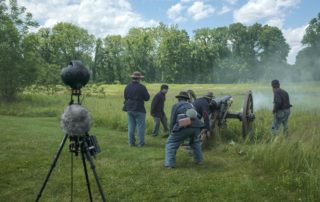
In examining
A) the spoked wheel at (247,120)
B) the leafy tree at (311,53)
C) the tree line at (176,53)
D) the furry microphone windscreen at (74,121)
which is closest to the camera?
the furry microphone windscreen at (74,121)

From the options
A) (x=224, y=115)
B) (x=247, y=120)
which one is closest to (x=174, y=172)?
(x=224, y=115)

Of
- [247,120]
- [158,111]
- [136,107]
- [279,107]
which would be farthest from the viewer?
[158,111]

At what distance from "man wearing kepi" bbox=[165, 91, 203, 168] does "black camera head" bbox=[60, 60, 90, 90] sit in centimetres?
334

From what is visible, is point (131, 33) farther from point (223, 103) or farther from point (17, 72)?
point (223, 103)

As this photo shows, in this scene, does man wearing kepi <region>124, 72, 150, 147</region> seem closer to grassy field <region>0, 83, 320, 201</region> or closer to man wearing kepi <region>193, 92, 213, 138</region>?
grassy field <region>0, 83, 320, 201</region>

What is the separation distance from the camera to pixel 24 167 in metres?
7.88

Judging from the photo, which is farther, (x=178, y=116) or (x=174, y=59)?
(x=174, y=59)

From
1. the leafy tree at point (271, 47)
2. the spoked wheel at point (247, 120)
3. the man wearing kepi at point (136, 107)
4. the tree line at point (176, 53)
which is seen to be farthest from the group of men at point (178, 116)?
the leafy tree at point (271, 47)

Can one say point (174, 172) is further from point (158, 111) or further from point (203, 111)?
point (158, 111)

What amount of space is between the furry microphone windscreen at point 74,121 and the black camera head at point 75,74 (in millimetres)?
277

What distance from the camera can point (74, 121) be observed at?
488cm

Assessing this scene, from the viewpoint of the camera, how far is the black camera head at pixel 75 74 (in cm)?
496

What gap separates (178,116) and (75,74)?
3576 millimetres

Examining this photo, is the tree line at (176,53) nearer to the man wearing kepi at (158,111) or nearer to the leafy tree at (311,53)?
the leafy tree at (311,53)
